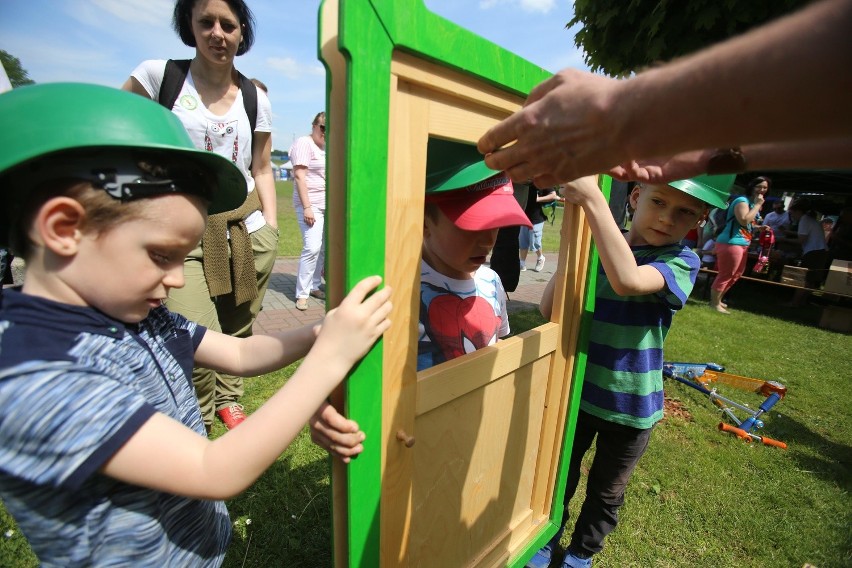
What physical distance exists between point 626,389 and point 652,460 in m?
1.60

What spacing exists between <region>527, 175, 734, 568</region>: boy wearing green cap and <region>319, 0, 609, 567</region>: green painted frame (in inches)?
36.8

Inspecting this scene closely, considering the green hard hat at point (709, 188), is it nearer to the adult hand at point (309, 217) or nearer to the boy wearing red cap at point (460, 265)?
the boy wearing red cap at point (460, 265)

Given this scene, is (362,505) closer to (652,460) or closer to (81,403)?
(81,403)

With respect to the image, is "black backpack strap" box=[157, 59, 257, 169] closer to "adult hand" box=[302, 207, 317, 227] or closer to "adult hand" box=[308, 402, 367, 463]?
"adult hand" box=[308, 402, 367, 463]

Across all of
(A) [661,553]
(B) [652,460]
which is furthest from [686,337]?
(A) [661,553]

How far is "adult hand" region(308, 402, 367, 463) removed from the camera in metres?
0.96

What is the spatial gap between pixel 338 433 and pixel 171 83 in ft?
6.22

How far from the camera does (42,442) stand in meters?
0.73

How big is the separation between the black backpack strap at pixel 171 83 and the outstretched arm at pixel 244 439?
1.72m

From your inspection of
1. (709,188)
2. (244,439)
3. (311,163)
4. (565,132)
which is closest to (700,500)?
(709,188)

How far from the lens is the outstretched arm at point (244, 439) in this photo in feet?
2.57

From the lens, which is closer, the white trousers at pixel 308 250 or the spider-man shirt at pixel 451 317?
the spider-man shirt at pixel 451 317

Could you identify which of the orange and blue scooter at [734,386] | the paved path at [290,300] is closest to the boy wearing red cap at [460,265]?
the orange and blue scooter at [734,386]

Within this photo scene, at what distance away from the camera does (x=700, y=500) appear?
2707mm
